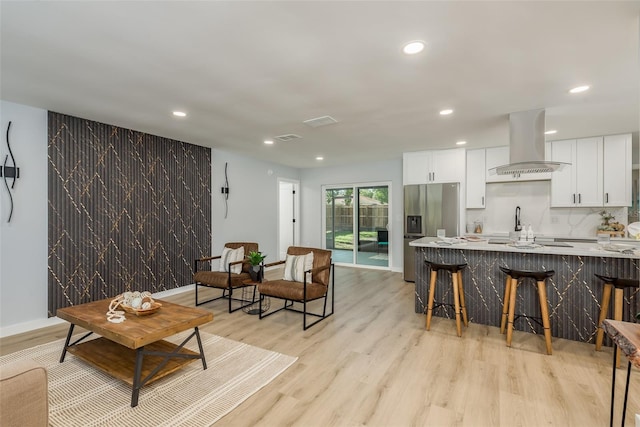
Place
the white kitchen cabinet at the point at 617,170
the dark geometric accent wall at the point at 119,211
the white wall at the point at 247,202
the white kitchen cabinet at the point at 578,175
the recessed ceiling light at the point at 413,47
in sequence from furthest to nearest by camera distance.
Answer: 1. the white wall at the point at 247,202
2. the white kitchen cabinet at the point at 578,175
3. the white kitchen cabinet at the point at 617,170
4. the dark geometric accent wall at the point at 119,211
5. the recessed ceiling light at the point at 413,47

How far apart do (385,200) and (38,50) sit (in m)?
5.78

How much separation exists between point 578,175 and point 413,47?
431 cm

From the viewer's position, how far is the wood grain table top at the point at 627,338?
53.6 inches

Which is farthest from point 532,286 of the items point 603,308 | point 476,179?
point 476,179

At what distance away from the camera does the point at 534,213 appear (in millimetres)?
5188

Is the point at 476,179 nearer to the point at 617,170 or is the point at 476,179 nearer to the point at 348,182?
the point at 617,170

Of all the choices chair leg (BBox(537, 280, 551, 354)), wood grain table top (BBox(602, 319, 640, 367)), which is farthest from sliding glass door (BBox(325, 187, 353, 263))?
wood grain table top (BBox(602, 319, 640, 367))

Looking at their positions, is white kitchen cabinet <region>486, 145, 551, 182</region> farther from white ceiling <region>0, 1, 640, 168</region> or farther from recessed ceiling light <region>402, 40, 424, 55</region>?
recessed ceiling light <region>402, 40, 424, 55</region>

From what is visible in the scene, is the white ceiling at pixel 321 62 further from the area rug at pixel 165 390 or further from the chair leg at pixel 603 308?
the area rug at pixel 165 390

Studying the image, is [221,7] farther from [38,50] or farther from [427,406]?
[427,406]

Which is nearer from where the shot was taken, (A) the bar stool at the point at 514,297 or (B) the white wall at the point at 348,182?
(A) the bar stool at the point at 514,297

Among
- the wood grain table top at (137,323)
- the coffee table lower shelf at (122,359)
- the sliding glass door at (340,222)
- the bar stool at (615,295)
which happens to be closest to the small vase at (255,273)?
the wood grain table top at (137,323)

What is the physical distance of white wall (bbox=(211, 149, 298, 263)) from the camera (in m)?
5.61

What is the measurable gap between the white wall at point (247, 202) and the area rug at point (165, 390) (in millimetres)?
3062
